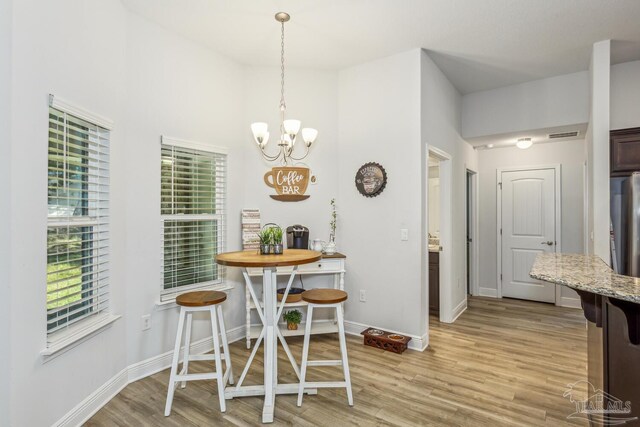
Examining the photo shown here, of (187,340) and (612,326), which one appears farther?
(187,340)

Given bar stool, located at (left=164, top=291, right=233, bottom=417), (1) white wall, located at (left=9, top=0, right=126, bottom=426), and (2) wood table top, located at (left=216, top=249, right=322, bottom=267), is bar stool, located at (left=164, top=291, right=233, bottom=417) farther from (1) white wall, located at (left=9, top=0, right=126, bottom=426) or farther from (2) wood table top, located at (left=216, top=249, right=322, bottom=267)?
(1) white wall, located at (left=9, top=0, right=126, bottom=426)

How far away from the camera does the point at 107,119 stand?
2.49 metres

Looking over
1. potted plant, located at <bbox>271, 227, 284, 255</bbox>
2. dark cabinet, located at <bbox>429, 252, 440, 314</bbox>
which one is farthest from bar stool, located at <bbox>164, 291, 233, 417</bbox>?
dark cabinet, located at <bbox>429, 252, 440, 314</bbox>

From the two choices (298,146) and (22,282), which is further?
(298,146)

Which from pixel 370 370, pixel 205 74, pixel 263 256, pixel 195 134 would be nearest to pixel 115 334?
pixel 263 256

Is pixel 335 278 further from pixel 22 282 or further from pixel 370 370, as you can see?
pixel 22 282

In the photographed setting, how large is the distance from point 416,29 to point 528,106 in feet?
7.05

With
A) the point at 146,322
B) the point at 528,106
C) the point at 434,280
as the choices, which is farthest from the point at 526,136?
the point at 146,322

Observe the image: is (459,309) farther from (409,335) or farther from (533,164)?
(533,164)

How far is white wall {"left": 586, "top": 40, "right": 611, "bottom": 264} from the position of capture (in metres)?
3.14

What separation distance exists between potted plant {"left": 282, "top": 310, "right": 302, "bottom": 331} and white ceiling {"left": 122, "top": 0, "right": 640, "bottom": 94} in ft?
8.75

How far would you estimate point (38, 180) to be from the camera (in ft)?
6.19

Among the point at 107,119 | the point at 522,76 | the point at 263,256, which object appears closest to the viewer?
the point at 263,256

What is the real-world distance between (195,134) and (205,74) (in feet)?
2.02
